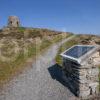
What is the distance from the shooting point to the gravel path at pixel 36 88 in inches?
482

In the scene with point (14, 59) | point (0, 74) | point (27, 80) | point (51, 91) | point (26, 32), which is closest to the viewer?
point (51, 91)

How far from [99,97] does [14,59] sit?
44.2 ft

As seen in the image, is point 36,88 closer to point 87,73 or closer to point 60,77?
point 60,77

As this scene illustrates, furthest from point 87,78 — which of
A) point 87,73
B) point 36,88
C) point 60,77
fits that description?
point 60,77

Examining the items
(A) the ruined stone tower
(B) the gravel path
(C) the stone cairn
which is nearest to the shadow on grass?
(B) the gravel path

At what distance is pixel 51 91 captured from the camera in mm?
13219

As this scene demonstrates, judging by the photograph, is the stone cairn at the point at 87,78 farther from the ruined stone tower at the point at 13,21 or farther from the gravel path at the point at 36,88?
the ruined stone tower at the point at 13,21

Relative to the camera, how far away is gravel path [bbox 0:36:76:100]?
12250 mm

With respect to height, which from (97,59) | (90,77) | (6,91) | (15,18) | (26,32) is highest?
(15,18)

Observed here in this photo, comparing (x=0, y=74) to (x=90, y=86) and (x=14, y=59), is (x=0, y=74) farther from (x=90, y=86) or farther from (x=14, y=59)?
(x=90, y=86)

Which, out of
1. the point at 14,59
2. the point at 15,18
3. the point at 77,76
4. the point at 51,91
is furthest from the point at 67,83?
the point at 15,18

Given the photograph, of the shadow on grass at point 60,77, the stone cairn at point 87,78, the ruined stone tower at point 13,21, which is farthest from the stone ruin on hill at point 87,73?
the ruined stone tower at point 13,21

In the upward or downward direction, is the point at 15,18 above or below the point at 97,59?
above

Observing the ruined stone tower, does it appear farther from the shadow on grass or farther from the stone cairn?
the stone cairn
